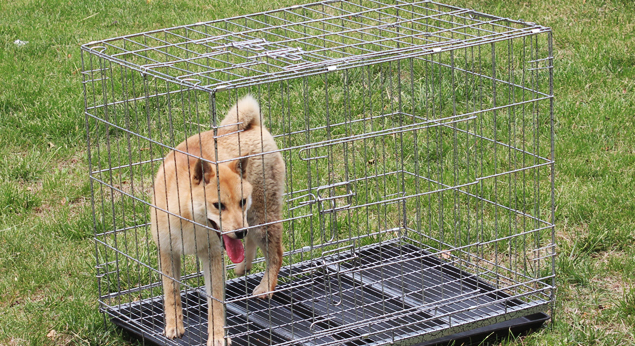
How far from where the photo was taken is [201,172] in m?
3.78

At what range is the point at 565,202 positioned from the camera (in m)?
5.36

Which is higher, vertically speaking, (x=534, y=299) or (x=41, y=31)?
(x=41, y=31)

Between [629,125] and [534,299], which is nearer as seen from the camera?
[534,299]

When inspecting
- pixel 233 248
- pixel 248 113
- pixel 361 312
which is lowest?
pixel 361 312

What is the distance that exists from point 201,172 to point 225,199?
6.8 inches

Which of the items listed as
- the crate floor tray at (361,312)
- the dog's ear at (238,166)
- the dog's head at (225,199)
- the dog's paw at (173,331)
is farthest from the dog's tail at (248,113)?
the dog's paw at (173,331)

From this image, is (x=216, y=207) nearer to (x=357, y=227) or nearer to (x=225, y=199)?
(x=225, y=199)

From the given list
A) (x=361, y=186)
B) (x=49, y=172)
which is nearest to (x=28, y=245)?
(x=49, y=172)

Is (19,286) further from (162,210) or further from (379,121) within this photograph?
(379,121)

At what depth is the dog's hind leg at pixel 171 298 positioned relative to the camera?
13.5 ft

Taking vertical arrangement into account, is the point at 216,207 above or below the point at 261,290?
above

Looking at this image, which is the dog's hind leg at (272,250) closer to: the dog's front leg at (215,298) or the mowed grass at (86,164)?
the dog's front leg at (215,298)

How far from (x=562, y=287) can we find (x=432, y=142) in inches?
76.4

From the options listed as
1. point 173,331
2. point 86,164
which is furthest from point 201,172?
point 86,164
